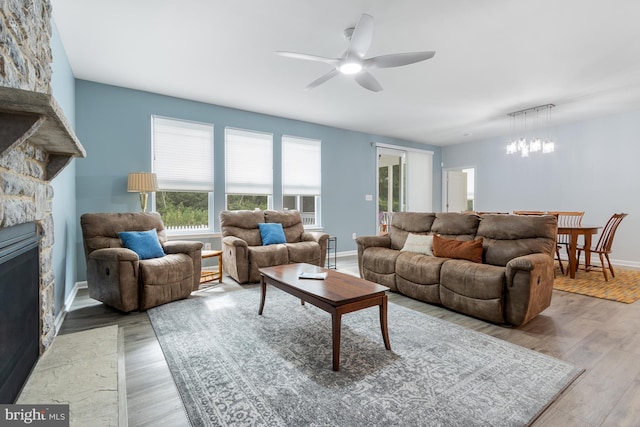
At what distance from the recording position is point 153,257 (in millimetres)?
3342

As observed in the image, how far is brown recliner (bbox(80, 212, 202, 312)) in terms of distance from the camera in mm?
2854

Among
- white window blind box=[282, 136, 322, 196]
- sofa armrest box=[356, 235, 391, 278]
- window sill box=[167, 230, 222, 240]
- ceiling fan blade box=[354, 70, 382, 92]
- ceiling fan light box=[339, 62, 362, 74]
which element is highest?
ceiling fan blade box=[354, 70, 382, 92]

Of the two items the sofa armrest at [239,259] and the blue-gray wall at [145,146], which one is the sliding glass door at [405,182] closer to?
the blue-gray wall at [145,146]

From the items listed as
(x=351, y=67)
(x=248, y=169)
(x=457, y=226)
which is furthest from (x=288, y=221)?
(x=351, y=67)

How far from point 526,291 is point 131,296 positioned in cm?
357

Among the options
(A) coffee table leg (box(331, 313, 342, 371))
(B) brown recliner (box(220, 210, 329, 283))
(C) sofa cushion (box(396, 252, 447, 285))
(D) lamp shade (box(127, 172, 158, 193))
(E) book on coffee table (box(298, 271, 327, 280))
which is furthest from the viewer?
(B) brown recliner (box(220, 210, 329, 283))

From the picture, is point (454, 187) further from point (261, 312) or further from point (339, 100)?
point (261, 312)

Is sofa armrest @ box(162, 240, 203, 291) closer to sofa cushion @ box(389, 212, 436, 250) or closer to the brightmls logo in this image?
the brightmls logo

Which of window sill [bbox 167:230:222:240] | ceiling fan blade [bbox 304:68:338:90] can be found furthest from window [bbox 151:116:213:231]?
ceiling fan blade [bbox 304:68:338:90]

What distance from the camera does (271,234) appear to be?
452 centimetres

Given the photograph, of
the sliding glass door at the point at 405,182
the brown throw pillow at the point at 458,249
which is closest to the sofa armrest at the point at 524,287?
the brown throw pillow at the point at 458,249

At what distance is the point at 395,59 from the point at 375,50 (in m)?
0.62

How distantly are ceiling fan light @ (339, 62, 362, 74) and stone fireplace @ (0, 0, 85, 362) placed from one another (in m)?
2.09

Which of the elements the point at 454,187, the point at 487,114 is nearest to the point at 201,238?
the point at 487,114
